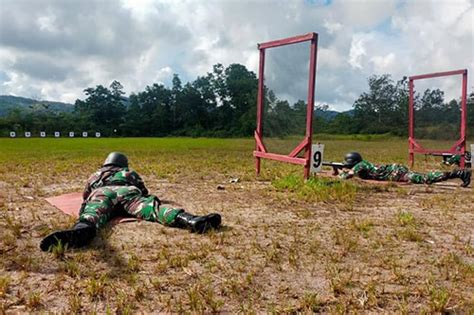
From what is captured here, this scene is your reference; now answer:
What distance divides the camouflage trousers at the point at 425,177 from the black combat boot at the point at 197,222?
507 cm

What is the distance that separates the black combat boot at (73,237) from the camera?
10.0ft

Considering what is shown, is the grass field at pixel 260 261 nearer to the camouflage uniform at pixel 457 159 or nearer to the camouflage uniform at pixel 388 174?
the camouflage uniform at pixel 388 174

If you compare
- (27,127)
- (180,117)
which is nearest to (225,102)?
(180,117)

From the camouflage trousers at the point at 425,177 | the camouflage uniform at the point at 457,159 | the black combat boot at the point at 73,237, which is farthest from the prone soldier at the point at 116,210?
the camouflage uniform at the point at 457,159

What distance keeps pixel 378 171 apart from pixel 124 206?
5406 millimetres

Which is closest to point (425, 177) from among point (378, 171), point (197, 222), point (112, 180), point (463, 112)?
point (378, 171)

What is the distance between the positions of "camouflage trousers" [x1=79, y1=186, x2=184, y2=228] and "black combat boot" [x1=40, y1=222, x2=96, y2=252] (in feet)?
1.08

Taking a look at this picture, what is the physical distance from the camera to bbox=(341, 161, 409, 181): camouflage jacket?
7659 mm

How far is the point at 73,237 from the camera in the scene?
10.4 feet

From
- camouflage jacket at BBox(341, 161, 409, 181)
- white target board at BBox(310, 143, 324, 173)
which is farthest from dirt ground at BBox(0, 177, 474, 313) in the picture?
camouflage jacket at BBox(341, 161, 409, 181)

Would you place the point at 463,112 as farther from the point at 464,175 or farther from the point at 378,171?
the point at 378,171

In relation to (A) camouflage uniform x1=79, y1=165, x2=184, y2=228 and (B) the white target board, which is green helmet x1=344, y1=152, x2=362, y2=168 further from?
(A) camouflage uniform x1=79, y1=165, x2=184, y2=228

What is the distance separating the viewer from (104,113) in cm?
6762

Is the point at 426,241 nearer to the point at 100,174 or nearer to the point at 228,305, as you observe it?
the point at 228,305
